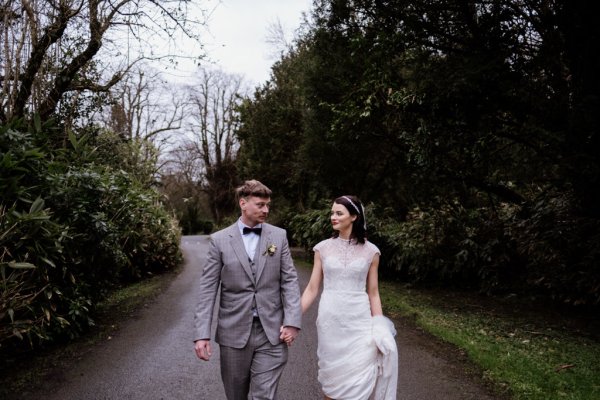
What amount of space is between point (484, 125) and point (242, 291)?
6833 mm

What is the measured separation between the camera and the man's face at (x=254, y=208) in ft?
10.8

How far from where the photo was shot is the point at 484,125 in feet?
27.7

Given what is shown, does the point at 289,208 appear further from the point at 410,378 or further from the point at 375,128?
the point at 410,378

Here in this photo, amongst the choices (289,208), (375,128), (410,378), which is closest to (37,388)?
(410,378)

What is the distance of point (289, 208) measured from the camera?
22.3m

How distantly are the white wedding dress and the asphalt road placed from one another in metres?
1.16

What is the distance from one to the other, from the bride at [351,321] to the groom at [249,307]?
1.86ft

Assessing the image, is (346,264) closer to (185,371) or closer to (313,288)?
(313,288)

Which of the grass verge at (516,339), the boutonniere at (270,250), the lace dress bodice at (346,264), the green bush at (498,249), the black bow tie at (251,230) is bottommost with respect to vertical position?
the grass verge at (516,339)

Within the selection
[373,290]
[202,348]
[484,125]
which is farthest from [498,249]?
[202,348]

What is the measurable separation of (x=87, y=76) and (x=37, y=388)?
873cm

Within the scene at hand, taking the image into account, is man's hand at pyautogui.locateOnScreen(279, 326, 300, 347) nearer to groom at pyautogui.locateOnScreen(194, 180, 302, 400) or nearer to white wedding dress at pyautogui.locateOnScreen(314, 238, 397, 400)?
groom at pyautogui.locateOnScreen(194, 180, 302, 400)

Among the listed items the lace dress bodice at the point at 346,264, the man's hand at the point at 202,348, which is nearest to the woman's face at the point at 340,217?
the lace dress bodice at the point at 346,264

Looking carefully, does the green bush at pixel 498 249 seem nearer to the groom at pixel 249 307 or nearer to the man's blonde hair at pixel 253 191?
the groom at pixel 249 307
